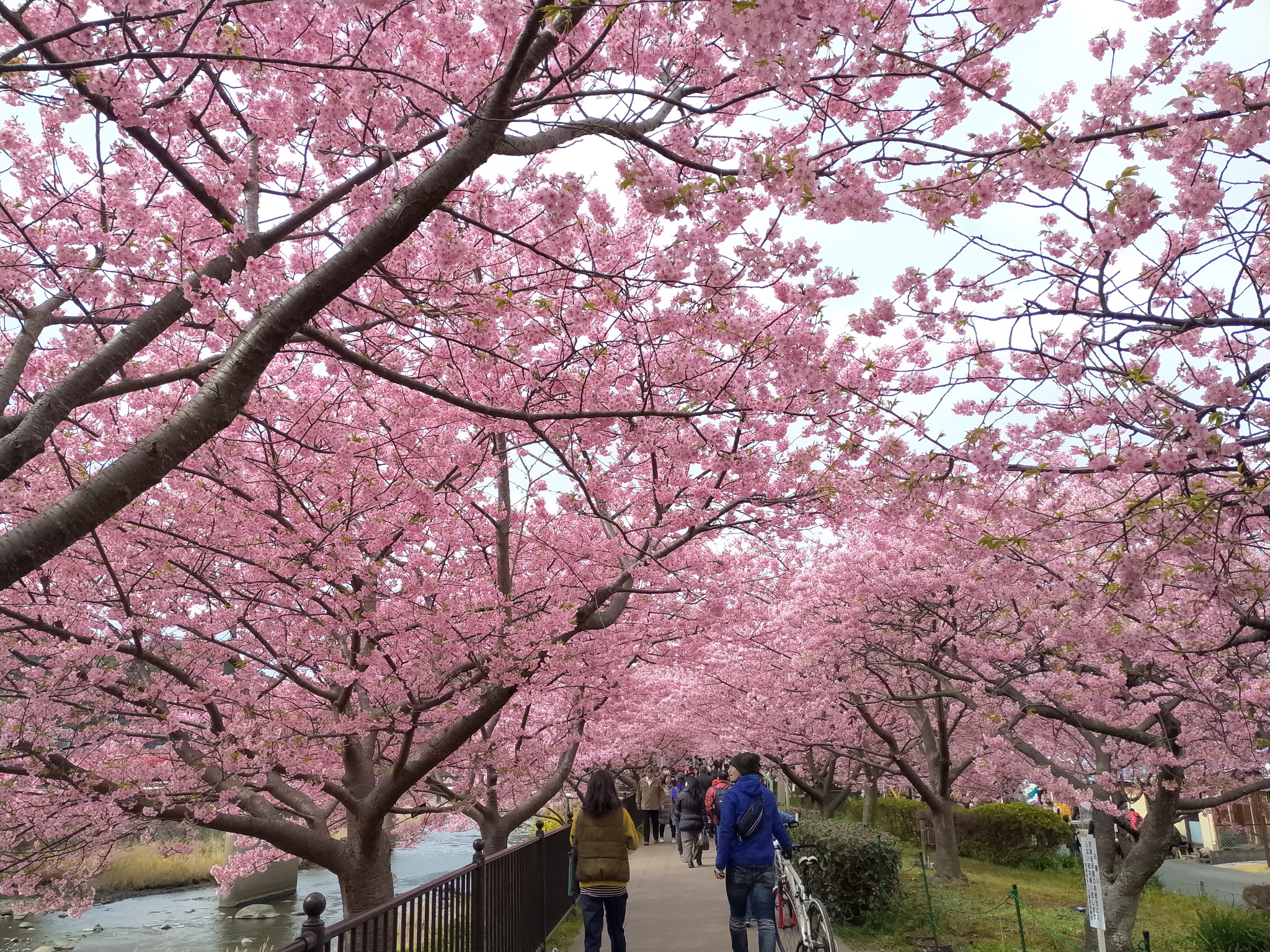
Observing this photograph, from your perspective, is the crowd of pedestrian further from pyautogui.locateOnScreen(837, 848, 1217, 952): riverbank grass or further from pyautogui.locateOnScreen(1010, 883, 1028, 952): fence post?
pyautogui.locateOnScreen(837, 848, 1217, 952): riverbank grass

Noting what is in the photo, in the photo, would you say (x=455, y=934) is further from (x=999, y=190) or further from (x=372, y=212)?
(x=999, y=190)

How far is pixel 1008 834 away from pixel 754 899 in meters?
16.4

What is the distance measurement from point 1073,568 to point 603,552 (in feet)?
17.6

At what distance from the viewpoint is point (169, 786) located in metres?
7.02

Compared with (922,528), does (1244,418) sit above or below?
below

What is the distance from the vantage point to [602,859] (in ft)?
20.9

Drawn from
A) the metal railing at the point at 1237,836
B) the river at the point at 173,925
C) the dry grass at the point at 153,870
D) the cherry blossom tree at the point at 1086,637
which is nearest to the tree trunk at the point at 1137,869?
the cherry blossom tree at the point at 1086,637

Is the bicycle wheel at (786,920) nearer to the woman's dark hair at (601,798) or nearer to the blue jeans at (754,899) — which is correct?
the blue jeans at (754,899)

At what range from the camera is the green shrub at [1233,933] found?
8.60m

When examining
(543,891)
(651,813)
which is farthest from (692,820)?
(543,891)

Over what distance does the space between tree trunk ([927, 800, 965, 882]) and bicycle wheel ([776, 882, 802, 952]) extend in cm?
530

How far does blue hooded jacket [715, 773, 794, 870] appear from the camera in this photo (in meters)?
6.50

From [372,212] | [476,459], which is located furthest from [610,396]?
[372,212]

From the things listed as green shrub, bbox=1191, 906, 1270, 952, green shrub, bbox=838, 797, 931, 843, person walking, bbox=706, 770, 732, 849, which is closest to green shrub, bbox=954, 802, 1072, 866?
green shrub, bbox=838, 797, 931, 843
